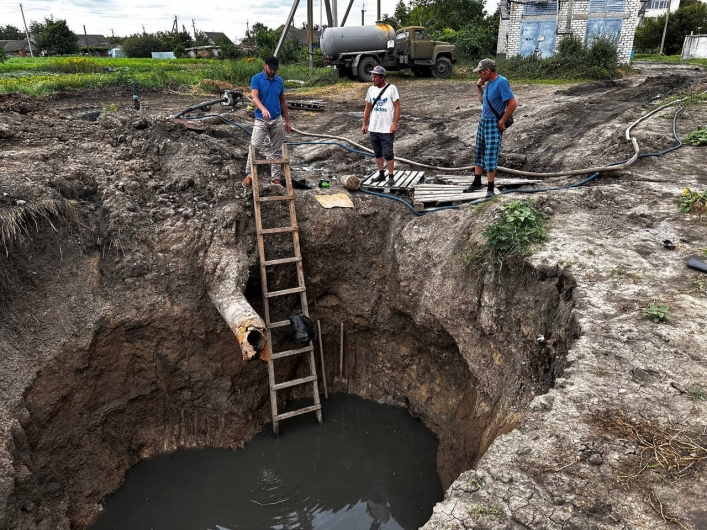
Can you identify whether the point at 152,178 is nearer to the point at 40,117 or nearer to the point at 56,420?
the point at 56,420

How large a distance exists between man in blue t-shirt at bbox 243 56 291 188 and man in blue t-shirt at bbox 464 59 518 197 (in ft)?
8.86

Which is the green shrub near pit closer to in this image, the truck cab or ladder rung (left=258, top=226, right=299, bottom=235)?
ladder rung (left=258, top=226, right=299, bottom=235)

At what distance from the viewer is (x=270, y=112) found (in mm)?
6930

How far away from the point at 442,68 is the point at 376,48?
2.88 meters

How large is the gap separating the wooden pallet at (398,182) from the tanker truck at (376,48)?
12062 mm

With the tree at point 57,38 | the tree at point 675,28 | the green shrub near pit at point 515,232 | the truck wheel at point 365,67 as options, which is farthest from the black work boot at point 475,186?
the tree at point 57,38

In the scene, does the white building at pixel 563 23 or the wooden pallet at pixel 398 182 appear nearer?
the wooden pallet at pixel 398 182

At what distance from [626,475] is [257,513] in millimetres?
4084

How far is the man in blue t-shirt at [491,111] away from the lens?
6.21 meters

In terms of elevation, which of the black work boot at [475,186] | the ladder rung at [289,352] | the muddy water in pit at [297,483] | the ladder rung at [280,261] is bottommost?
the muddy water in pit at [297,483]

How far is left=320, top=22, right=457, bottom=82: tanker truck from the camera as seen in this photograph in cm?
1888

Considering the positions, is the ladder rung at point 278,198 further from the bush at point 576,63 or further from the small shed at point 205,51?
the small shed at point 205,51

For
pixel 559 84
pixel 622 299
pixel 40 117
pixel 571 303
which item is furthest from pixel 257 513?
pixel 559 84

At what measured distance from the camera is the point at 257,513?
5.55 metres
